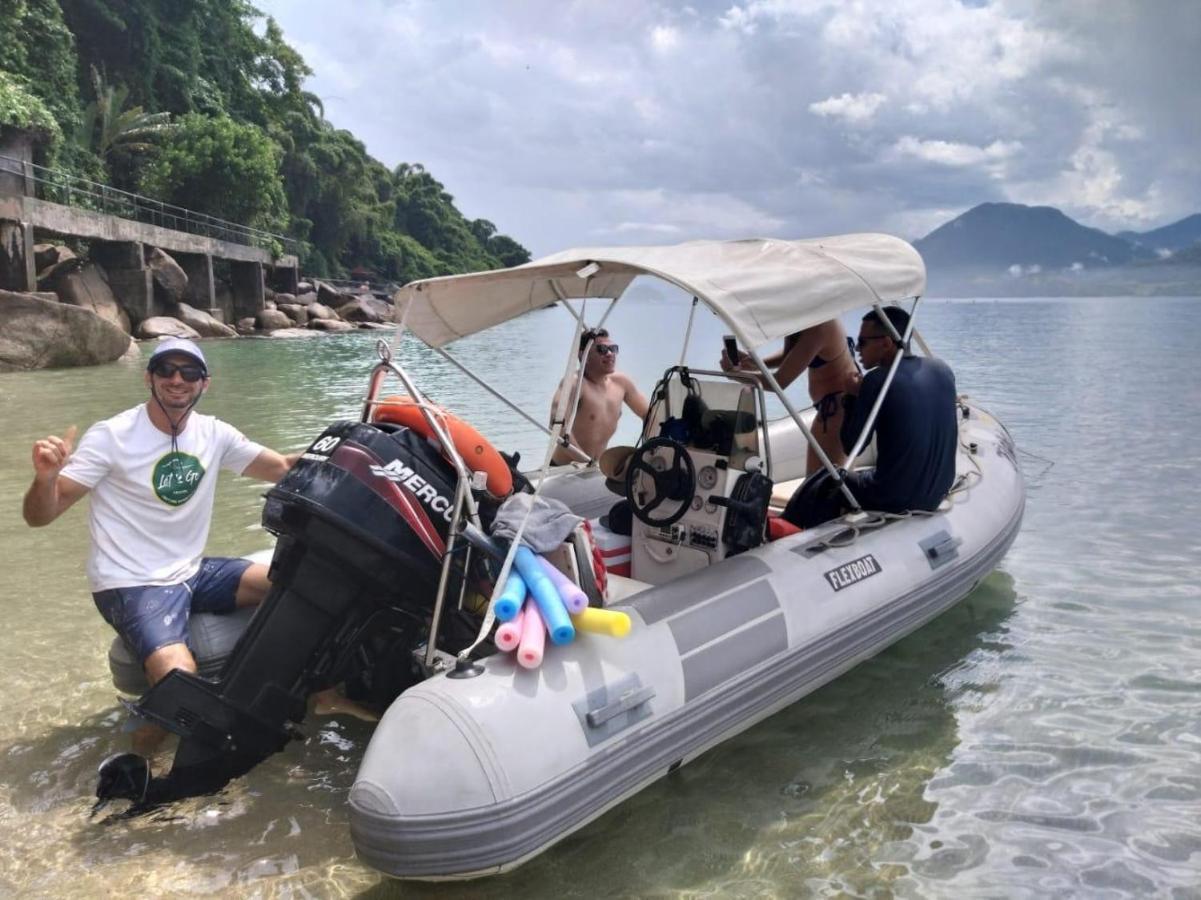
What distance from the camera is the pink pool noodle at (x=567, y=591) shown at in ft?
9.98

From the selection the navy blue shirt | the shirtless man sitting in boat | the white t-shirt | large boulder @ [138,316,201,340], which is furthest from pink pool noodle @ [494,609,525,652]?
large boulder @ [138,316,201,340]

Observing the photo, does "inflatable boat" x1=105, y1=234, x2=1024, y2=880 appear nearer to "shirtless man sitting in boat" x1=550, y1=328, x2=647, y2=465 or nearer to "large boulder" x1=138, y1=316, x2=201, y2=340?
"shirtless man sitting in boat" x1=550, y1=328, x2=647, y2=465

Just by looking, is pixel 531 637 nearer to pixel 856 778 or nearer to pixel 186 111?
pixel 856 778

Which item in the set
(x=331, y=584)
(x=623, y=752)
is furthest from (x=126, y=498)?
(x=623, y=752)

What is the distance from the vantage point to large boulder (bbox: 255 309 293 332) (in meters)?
29.8

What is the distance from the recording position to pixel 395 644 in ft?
11.2

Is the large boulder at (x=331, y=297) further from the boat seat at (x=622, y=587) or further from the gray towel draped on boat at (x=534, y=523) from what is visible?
the gray towel draped on boat at (x=534, y=523)

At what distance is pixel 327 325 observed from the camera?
106ft

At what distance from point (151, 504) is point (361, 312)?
3448cm

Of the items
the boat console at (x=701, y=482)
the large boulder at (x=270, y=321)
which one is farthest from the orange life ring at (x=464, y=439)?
the large boulder at (x=270, y=321)

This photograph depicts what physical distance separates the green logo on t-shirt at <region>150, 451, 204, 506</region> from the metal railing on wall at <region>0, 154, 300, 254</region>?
19.1 meters

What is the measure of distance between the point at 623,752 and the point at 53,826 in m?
1.90

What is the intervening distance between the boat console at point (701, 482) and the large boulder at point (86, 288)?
18631 mm

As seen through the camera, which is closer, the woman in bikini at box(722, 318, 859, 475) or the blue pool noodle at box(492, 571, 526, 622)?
the blue pool noodle at box(492, 571, 526, 622)
